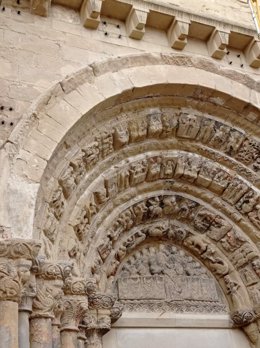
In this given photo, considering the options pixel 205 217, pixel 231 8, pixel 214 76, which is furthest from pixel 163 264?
pixel 231 8

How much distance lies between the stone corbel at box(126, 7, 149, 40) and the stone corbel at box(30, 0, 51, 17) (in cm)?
86

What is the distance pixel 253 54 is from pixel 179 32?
95 cm

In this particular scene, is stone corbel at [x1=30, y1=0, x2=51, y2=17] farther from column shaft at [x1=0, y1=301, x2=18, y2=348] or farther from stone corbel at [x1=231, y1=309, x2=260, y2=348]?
stone corbel at [x1=231, y1=309, x2=260, y2=348]

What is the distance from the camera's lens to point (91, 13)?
5.50m

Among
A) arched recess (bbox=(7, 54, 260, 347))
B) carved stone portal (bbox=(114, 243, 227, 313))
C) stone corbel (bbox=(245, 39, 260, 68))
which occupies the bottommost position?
carved stone portal (bbox=(114, 243, 227, 313))

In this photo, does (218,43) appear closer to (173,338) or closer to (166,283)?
(166,283)

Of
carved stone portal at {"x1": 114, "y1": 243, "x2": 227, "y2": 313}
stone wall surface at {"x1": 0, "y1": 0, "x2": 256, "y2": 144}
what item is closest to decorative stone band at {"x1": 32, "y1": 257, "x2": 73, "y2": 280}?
stone wall surface at {"x1": 0, "y1": 0, "x2": 256, "y2": 144}

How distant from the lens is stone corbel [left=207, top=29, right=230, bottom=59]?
6037 millimetres

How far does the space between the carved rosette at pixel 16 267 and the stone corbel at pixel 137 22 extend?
263 centimetres

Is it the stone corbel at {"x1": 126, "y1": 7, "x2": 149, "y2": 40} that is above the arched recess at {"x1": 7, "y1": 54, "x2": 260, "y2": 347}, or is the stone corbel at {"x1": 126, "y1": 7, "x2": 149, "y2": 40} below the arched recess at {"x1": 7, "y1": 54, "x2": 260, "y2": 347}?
above

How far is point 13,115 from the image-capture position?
184 inches

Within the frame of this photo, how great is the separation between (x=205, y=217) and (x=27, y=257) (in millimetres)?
Answer: 2843

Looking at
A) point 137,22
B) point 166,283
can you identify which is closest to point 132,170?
point 166,283

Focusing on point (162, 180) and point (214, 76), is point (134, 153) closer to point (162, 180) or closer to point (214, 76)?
point (162, 180)
